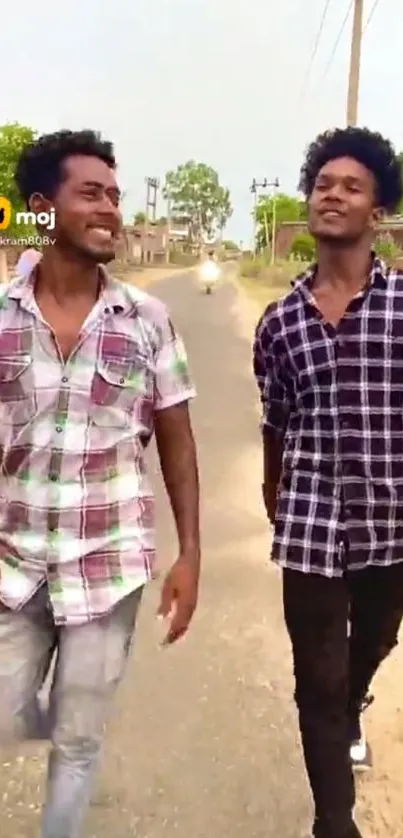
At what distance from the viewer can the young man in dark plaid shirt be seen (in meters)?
2.88

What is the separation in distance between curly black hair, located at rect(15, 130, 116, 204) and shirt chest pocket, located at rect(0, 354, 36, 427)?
403 millimetres

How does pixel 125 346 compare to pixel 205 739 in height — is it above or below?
above

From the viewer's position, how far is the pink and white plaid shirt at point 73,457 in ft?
8.32

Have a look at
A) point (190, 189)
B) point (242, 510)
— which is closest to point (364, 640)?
point (242, 510)

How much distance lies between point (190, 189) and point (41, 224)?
125361mm

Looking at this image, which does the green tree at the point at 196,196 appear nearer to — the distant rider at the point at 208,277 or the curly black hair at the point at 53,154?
the distant rider at the point at 208,277

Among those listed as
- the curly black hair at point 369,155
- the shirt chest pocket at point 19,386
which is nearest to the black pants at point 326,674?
the shirt chest pocket at point 19,386

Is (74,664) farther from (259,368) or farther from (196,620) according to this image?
(196,620)

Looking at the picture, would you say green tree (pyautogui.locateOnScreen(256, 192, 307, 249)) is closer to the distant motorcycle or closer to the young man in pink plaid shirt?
the distant motorcycle

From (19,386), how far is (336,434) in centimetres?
81

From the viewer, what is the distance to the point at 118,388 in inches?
102

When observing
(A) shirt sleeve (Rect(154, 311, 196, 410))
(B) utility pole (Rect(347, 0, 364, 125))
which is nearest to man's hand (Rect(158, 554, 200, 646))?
(A) shirt sleeve (Rect(154, 311, 196, 410))

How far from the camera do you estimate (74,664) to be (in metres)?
2.61

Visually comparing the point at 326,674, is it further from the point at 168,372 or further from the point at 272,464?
the point at 168,372
